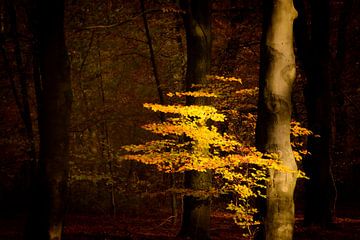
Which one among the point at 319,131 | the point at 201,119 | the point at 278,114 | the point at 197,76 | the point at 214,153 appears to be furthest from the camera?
the point at 319,131

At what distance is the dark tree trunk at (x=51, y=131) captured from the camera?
7.39 meters

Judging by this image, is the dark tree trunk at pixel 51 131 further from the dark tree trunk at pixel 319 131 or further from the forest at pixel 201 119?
the dark tree trunk at pixel 319 131

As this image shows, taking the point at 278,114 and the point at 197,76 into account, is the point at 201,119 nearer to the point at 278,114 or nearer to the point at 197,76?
the point at 197,76

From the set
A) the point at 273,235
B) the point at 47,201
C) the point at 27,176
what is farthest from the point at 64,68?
the point at 27,176

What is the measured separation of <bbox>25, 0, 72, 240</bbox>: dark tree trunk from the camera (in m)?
7.39

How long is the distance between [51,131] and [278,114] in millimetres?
4179

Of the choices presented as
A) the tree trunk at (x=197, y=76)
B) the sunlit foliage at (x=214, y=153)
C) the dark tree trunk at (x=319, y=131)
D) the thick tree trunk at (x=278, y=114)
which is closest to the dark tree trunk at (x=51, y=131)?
the sunlit foliage at (x=214, y=153)

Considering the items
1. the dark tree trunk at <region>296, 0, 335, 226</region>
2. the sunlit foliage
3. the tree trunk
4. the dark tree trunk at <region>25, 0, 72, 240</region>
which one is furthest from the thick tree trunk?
the dark tree trunk at <region>296, 0, 335, 226</region>

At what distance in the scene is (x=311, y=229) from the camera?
1102 cm

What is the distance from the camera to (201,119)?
27.4 feet

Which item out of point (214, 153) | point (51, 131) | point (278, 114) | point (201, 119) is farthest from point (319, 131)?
point (51, 131)

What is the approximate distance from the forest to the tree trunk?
0.09ft

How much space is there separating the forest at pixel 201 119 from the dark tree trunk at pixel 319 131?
0.11 feet

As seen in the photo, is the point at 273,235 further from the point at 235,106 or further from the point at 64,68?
the point at 64,68
